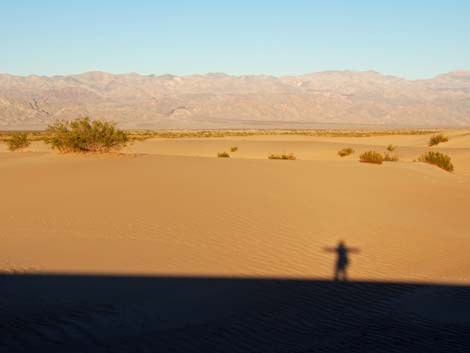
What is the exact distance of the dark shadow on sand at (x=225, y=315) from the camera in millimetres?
5270

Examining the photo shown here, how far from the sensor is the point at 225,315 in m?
6.04

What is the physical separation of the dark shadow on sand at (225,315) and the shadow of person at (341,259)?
290 millimetres

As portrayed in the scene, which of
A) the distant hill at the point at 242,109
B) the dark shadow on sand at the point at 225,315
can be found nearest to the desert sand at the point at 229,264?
the dark shadow on sand at the point at 225,315

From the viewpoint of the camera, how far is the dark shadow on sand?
5270 mm

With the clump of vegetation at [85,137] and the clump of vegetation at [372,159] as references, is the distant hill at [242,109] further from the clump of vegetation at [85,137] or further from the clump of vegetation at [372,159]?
the clump of vegetation at [372,159]

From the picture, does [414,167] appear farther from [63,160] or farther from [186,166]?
[63,160]

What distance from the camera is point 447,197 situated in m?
14.6

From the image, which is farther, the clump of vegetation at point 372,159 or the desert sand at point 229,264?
the clump of vegetation at point 372,159

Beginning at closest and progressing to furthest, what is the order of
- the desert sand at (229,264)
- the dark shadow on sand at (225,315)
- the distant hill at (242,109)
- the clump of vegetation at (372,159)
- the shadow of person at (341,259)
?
the dark shadow on sand at (225,315) → the desert sand at (229,264) → the shadow of person at (341,259) → the clump of vegetation at (372,159) → the distant hill at (242,109)

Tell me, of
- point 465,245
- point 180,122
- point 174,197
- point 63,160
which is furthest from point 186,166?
point 180,122

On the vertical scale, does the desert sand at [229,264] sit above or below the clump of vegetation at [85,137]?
below

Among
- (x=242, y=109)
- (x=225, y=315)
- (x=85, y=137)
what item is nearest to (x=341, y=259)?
(x=225, y=315)

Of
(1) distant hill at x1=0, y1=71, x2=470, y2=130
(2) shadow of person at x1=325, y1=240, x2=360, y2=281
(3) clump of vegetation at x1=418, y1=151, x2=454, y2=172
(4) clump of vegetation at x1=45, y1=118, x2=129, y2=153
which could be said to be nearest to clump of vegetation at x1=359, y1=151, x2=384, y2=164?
(3) clump of vegetation at x1=418, y1=151, x2=454, y2=172

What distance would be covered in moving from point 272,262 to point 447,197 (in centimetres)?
828
